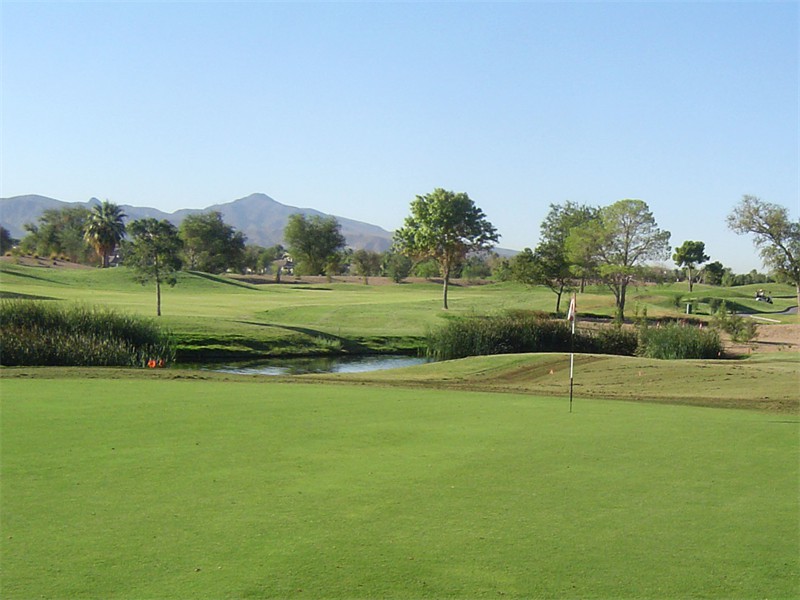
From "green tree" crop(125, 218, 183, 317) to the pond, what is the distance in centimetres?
1100

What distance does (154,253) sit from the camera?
41.5 metres

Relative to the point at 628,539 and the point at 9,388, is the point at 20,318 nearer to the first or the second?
the point at 9,388

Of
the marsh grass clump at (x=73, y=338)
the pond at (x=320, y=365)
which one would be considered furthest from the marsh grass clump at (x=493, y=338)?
the marsh grass clump at (x=73, y=338)

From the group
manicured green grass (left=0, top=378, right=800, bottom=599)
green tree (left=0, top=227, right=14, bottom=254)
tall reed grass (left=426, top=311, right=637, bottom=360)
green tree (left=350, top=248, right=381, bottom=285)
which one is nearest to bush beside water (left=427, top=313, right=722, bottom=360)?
tall reed grass (left=426, top=311, right=637, bottom=360)

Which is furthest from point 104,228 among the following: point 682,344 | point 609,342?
point 682,344

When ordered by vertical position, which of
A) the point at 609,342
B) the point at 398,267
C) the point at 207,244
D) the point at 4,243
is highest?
the point at 207,244

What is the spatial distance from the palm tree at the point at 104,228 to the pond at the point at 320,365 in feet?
232

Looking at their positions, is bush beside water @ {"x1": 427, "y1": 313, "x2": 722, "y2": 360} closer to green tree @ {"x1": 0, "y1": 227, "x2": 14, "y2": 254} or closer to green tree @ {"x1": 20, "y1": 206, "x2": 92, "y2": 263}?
green tree @ {"x1": 20, "y1": 206, "x2": 92, "y2": 263}

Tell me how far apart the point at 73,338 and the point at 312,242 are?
10258 centimetres

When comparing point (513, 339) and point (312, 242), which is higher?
point (312, 242)

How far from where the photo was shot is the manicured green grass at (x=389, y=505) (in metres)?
5.35

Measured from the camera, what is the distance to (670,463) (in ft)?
28.3

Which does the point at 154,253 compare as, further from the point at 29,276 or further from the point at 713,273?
the point at 713,273

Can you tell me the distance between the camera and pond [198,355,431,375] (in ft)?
96.8
